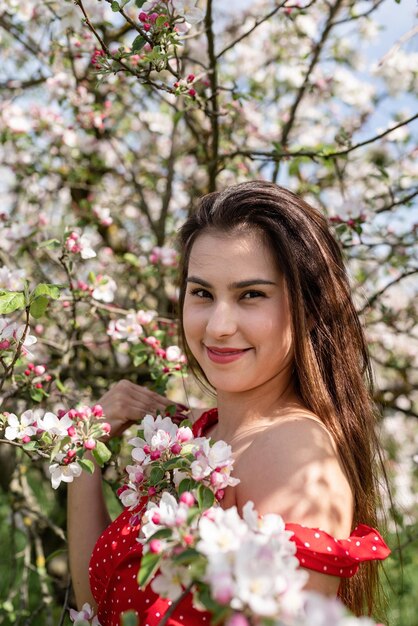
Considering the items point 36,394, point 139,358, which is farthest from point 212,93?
point 36,394

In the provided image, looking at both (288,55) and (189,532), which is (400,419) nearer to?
(288,55)

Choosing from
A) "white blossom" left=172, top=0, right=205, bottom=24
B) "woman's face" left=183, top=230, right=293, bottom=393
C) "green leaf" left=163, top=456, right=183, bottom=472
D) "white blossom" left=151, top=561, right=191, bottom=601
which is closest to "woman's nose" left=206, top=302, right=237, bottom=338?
"woman's face" left=183, top=230, right=293, bottom=393

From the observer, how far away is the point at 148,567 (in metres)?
1.04

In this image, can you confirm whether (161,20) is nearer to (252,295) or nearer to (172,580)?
(252,295)

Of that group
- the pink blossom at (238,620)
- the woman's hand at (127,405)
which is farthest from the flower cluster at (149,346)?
the pink blossom at (238,620)

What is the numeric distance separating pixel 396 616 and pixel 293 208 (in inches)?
102

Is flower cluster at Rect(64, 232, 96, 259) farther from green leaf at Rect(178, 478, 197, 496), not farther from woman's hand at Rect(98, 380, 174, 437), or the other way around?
green leaf at Rect(178, 478, 197, 496)

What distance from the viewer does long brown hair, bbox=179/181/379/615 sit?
1.63 metres

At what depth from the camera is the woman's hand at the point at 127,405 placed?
1938mm

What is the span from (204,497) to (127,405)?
2.50 feet

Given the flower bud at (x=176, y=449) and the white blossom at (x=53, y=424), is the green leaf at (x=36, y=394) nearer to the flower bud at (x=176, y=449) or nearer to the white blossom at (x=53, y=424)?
the white blossom at (x=53, y=424)

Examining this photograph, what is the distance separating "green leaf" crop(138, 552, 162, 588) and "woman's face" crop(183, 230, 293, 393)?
60cm

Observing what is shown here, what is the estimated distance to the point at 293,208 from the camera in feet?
5.61

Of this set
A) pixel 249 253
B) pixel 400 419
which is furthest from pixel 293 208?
pixel 400 419
